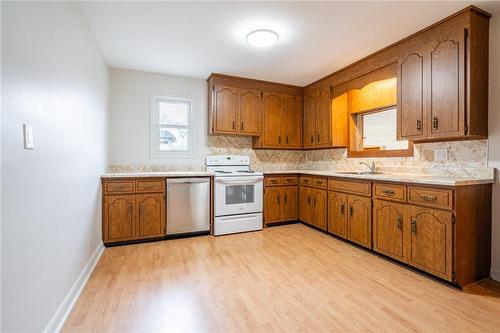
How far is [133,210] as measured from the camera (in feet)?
10.4

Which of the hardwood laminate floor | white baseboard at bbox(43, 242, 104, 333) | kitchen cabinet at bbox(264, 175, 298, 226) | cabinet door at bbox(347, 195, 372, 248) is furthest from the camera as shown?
kitchen cabinet at bbox(264, 175, 298, 226)

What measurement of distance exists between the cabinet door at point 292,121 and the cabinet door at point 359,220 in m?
1.69

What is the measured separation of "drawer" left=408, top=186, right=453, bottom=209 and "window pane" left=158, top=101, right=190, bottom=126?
3.32 meters

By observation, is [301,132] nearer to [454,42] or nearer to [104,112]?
[454,42]

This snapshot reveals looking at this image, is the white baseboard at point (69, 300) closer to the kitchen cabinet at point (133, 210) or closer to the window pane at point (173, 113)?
the kitchen cabinet at point (133, 210)

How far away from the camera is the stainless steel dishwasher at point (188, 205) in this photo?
334 centimetres

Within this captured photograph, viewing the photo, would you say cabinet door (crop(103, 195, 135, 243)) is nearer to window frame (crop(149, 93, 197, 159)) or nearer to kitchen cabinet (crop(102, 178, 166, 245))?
kitchen cabinet (crop(102, 178, 166, 245))

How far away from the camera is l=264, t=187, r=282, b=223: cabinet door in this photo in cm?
395

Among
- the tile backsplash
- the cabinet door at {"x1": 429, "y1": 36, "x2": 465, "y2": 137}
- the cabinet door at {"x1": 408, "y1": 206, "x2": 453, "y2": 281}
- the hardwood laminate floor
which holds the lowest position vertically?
the hardwood laminate floor

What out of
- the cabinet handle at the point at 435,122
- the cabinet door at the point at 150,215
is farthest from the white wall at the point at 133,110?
the cabinet handle at the point at 435,122

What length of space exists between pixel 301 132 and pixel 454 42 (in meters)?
2.57

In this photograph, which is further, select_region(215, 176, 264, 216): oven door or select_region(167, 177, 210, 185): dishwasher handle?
select_region(215, 176, 264, 216): oven door

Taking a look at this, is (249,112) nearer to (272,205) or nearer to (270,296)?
(272,205)

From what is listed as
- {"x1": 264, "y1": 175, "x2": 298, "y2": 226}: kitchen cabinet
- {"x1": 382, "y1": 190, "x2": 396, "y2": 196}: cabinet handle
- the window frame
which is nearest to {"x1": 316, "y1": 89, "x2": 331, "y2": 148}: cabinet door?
{"x1": 264, "y1": 175, "x2": 298, "y2": 226}: kitchen cabinet
